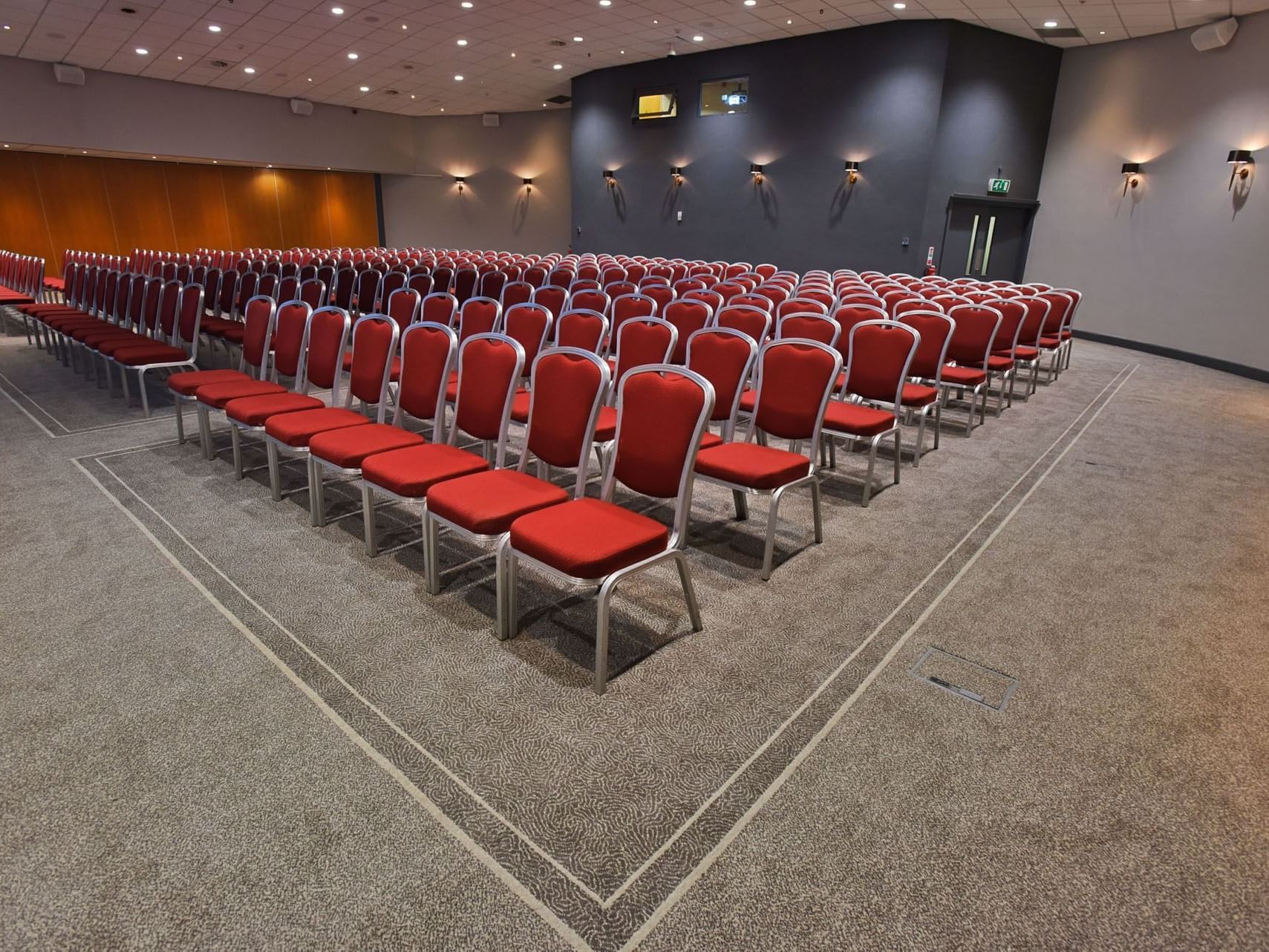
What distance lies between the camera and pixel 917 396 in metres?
4.79

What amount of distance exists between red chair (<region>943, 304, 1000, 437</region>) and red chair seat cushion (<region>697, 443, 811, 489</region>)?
9.38 feet

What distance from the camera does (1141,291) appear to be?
11.5m

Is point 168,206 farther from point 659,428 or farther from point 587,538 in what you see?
point 587,538

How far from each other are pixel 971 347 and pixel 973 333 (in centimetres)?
11

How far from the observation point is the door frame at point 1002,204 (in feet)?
40.6

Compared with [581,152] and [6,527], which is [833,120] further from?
[6,527]

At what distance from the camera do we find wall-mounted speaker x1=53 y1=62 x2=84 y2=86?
14359 mm

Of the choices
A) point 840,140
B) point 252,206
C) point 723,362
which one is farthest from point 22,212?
point 723,362

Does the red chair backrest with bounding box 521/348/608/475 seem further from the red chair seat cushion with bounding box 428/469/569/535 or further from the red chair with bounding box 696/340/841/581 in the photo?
the red chair with bounding box 696/340/841/581

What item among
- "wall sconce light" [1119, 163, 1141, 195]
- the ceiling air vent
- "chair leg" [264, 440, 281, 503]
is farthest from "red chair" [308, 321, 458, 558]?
"wall sconce light" [1119, 163, 1141, 195]

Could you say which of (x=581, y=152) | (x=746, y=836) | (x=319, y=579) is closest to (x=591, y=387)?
(x=319, y=579)

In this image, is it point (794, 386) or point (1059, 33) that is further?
point (1059, 33)

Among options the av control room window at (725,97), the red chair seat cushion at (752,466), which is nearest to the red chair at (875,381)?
the red chair seat cushion at (752,466)

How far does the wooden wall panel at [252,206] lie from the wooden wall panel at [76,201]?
9.75 ft
